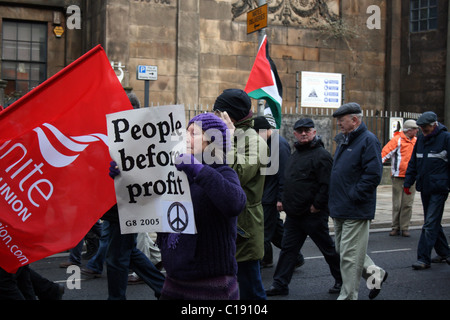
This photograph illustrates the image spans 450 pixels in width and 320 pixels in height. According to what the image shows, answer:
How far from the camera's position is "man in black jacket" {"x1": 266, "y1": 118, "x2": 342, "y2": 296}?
6383 mm

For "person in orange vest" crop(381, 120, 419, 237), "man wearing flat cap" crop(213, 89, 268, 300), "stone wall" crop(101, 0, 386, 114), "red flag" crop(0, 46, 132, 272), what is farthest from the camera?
"stone wall" crop(101, 0, 386, 114)

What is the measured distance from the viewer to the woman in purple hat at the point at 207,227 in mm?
3379

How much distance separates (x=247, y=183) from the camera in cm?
471

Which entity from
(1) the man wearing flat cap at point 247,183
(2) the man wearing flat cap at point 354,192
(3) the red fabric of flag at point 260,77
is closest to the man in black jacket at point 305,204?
(2) the man wearing flat cap at point 354,192

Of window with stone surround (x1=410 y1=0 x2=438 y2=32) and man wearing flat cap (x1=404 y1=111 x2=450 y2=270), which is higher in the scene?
window with stone surround (x1=410 y1=0 x2=438 y2=32)

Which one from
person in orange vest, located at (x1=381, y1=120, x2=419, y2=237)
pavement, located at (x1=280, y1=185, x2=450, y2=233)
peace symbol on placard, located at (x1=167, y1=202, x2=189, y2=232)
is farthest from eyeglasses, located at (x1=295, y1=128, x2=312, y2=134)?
pavement, located at (x1=280, y1=185, x2=450, y2=233)

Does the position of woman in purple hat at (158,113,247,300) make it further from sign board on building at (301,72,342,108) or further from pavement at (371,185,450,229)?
sign board on building at (301,72,342,108)

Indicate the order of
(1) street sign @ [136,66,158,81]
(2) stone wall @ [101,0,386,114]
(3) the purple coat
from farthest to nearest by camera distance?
(2) stone wall @ [101,0,386,114], (1) street sign @ [136,66,158,81], (3) the purple coat

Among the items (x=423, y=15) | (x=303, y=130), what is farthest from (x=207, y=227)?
(x=423, y=15)

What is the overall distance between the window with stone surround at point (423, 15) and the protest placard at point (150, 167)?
19520mm

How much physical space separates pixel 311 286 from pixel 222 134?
3757 millimetres

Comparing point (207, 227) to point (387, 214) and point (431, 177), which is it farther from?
point (387, 214)

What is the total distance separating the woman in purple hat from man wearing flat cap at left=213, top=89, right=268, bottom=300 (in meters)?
0.92

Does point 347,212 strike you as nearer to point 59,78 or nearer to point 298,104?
point 59,78
